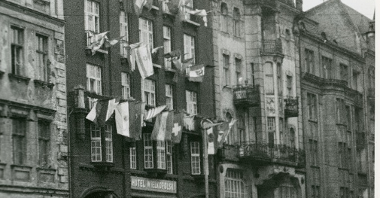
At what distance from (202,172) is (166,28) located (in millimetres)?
8598

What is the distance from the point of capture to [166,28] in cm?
5734

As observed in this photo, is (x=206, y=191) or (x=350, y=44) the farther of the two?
(x=350, y=44)

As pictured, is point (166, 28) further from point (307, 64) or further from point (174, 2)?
point (307, 64)

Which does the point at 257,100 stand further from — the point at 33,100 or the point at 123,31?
the point at 33,100

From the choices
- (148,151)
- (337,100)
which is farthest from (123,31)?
(337,100)

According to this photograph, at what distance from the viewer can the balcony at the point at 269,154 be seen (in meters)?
62.6

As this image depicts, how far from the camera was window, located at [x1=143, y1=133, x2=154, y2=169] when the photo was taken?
176 feet

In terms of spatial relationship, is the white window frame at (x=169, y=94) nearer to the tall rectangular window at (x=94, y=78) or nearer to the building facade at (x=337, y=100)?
the tall rectangular window at (x=94, y=78)

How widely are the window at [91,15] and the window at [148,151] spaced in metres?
6.78

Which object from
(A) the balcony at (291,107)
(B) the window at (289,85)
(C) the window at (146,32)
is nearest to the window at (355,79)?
(B) the window at (289,85)

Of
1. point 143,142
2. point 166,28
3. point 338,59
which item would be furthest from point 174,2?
point 338,59

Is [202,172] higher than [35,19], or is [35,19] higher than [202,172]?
[35,19]

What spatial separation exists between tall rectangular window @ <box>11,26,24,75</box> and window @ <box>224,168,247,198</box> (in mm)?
20991

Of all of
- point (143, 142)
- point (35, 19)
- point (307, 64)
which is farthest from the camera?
point (307, 64)
